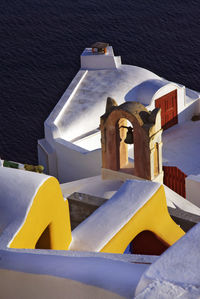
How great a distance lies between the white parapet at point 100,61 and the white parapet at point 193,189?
11.2 meters

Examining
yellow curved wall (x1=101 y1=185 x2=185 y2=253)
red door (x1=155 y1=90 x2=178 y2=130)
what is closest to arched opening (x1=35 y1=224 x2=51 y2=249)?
yellow curved wall (x1=101 y1=185 x2=185 y2=253)

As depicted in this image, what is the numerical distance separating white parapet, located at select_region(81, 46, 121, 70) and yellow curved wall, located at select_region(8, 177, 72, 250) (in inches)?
896

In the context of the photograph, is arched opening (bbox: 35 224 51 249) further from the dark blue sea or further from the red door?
the dark blue sea

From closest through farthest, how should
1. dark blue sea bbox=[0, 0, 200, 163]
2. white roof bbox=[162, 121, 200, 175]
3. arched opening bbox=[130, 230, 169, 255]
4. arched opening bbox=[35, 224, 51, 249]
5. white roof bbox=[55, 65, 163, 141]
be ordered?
1. arched opening bbox=[35, 224, 51, 249]
2. arched opening bbox=[130, 230, 169, 255]
3. white roof bbox=[162, 121, 200, 175]
4. white roof bbox=[55, 65, 163, 141]
5. dark blue sea bbox=[0, 0, 200, 163]

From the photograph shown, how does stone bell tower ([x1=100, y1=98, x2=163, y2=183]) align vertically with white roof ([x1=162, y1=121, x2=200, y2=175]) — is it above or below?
above

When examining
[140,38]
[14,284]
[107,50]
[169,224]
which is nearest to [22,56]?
[140,38]

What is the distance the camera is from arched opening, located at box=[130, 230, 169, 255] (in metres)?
14.9

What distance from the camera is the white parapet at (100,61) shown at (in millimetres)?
35562

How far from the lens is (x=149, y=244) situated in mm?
15000

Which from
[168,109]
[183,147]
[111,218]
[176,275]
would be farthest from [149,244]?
[168,109]

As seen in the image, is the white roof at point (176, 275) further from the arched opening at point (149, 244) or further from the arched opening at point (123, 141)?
the arched opening at point (123, 141)

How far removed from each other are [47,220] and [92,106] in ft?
66.3

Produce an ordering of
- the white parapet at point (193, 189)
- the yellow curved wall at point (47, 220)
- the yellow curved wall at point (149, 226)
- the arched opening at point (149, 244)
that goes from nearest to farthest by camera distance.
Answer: the yellow curved wall at point (47, 220), the yellow curved wall at point (149, 226), the arched opening at point (149, 244), the white parapet at point (193, 189)

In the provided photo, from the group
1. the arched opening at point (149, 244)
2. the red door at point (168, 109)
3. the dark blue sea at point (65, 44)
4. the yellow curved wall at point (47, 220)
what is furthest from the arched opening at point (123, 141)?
the dark blue sea at point (65, 44)
